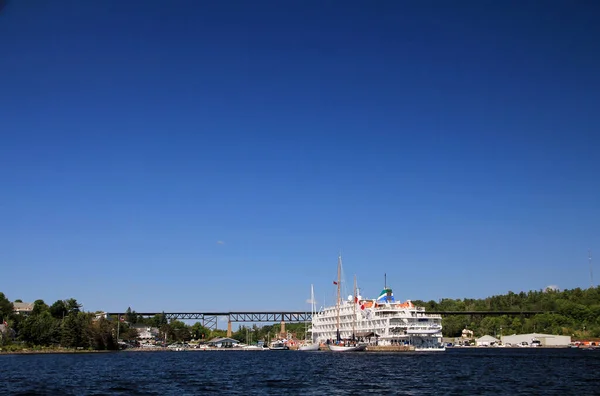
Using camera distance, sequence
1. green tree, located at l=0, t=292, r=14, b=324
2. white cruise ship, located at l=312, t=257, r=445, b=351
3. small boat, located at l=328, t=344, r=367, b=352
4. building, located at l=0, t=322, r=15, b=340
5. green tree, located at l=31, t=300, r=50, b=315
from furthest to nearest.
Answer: green tree, located at l=31, t=300, r=50, b=315, green tree, located at l=0, t=292, r=14, b=324, small boat, located at l=328, t=344, r=367, b=352, white cruise ship, located at l=312, t=257, r=445, b=351, building, located at l=0, t=322, r=15, b=340

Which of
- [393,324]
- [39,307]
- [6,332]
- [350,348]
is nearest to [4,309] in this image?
[39,307]

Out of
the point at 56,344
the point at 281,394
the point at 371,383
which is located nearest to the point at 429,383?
the point at 371,383

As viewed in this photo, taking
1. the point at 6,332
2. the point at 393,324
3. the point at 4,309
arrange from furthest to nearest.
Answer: the point at 4,309 → the point at 393,324 → the point at 6,332

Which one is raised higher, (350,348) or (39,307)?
(39,307)

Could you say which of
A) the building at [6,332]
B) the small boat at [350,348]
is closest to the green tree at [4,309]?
the building at [6,332]

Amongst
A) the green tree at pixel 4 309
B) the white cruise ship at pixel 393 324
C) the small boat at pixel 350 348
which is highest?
the green tree at pixel 4 309

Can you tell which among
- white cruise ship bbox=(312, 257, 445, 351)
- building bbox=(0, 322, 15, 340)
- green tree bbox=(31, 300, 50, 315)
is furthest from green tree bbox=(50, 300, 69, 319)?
white cruise ship bbox=(312, 257, 445, 351)

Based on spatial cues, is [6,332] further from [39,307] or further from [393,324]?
[393,324]

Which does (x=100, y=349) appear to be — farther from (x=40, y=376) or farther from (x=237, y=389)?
(x=237, y=389)

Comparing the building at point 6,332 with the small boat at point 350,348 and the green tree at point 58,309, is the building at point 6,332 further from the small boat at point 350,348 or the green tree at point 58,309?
the small boat at point 350,348

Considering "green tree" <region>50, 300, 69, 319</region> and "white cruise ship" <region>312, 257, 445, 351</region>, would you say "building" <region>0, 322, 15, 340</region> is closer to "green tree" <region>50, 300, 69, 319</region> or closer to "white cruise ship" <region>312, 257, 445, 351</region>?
"green tree" <region>50, 300, 69, 319</region>

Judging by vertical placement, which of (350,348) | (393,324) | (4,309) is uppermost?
(4,309)

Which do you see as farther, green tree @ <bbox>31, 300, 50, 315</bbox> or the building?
green tree @ <bbox>31, 300, 50, 315</bbox>

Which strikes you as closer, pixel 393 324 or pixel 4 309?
pixel 393 324
